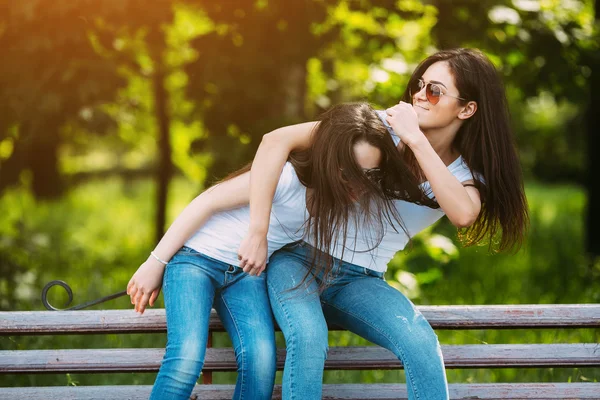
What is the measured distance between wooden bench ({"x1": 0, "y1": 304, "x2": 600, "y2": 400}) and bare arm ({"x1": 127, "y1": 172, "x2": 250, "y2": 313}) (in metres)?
0.11

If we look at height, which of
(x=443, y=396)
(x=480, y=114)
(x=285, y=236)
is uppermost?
(x=480, y=114)

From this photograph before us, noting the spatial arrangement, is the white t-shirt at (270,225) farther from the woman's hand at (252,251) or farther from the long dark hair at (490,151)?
the long dark hair at (490,151)

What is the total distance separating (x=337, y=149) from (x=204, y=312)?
0.67m

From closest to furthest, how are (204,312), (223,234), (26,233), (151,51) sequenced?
1. (204,312)
2. (223,234)
3. (151,51)
4. (26,233)

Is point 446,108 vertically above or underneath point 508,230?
above

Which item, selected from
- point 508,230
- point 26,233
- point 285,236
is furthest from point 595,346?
point 26,233

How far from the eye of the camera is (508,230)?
8.00 feet

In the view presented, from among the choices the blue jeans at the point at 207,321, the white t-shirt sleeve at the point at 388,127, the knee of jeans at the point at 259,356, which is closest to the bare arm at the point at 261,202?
the blue jeans at the point at 207,321

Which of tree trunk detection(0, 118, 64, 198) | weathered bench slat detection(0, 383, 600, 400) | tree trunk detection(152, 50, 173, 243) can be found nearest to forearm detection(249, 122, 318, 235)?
weathered bench slat detection(0, 383, 600, 400)

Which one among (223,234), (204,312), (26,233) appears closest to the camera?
(204,312)

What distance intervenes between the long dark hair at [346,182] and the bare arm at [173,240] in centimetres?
27

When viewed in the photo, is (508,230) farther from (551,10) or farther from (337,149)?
(551,10)

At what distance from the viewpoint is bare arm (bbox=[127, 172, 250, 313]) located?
2.34m

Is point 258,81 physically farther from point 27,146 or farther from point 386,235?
point 386,235
